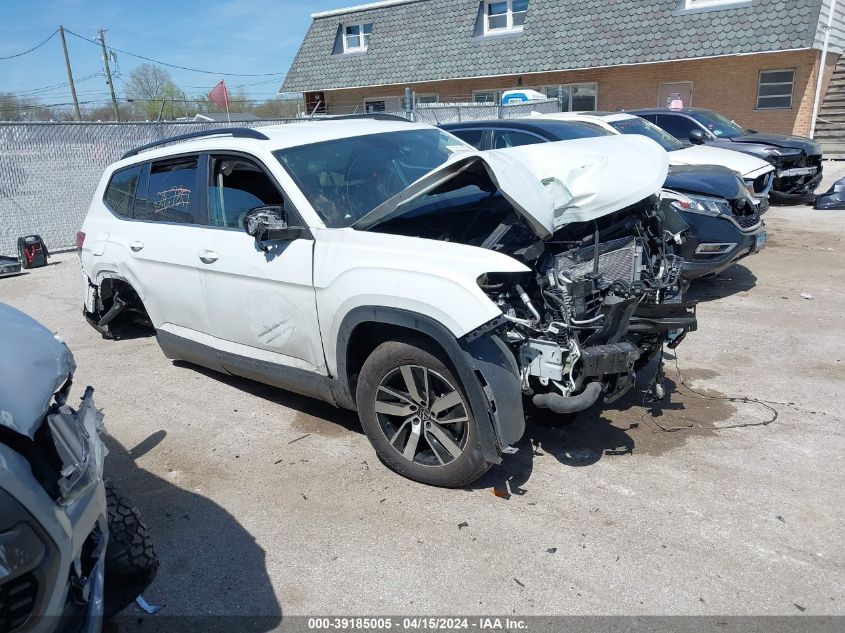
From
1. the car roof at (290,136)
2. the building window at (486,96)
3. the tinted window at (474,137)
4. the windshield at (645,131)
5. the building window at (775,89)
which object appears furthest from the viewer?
the building window at (486,96)

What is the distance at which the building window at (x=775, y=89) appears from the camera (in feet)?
63.1

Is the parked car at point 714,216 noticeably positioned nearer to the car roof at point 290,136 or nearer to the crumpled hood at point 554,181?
the crumpled hood at point 554,181

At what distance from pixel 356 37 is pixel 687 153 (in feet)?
72.4

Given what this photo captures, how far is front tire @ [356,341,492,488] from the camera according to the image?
3.42 meters

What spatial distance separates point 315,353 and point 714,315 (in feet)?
14.1

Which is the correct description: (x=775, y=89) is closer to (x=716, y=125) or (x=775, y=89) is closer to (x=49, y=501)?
(x=716, y=125)

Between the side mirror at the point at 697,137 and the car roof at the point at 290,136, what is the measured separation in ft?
29.5

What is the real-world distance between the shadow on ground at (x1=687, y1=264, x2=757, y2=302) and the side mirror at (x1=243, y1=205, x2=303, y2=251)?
15.8 ft

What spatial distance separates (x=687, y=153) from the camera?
9.60m

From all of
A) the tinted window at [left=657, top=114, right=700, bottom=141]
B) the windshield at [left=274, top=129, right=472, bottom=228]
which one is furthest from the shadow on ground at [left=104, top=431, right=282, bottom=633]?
the tinted window at [left=657, top=114, right=700, bottom=141]

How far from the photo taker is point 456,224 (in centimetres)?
420

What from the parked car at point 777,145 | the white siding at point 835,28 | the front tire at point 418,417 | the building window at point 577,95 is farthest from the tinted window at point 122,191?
the building window at point 577,95

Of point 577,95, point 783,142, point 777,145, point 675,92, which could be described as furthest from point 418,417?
point 577,95

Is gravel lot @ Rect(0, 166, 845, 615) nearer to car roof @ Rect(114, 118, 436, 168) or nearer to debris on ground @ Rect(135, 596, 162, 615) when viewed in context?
debris on ground @ Rect(135, 596, 162, 615)
